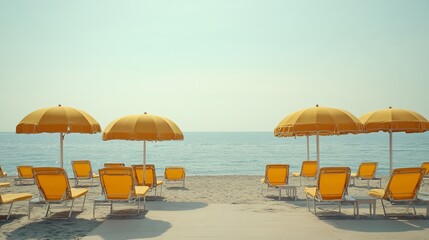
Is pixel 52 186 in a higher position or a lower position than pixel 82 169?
higher

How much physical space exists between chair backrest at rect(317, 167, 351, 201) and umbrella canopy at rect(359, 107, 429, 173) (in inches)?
99.3

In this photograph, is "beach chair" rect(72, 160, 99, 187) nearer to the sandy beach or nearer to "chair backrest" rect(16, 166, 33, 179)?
the sandy beach

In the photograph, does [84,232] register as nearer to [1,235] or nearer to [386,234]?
[1,235]

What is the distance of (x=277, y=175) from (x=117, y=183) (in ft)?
16.7

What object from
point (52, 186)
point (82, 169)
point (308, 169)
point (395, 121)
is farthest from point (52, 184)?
point (308, 169)

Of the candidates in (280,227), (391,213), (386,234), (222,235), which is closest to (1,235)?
(222,235)

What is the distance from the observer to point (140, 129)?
10.4 m

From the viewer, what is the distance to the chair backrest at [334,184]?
8.43 m

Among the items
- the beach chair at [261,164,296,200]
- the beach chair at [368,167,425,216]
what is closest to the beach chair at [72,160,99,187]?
the beach chair at [261,164,296,200]

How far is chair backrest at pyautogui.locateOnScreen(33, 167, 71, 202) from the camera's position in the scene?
814 cm

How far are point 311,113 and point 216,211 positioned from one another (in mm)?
3079

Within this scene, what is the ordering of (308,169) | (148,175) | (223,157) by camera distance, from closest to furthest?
(148,175)
(308,169)
(223,157)

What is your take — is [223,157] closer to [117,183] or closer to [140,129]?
[140,129]

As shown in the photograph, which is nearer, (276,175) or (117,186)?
(117,186)
